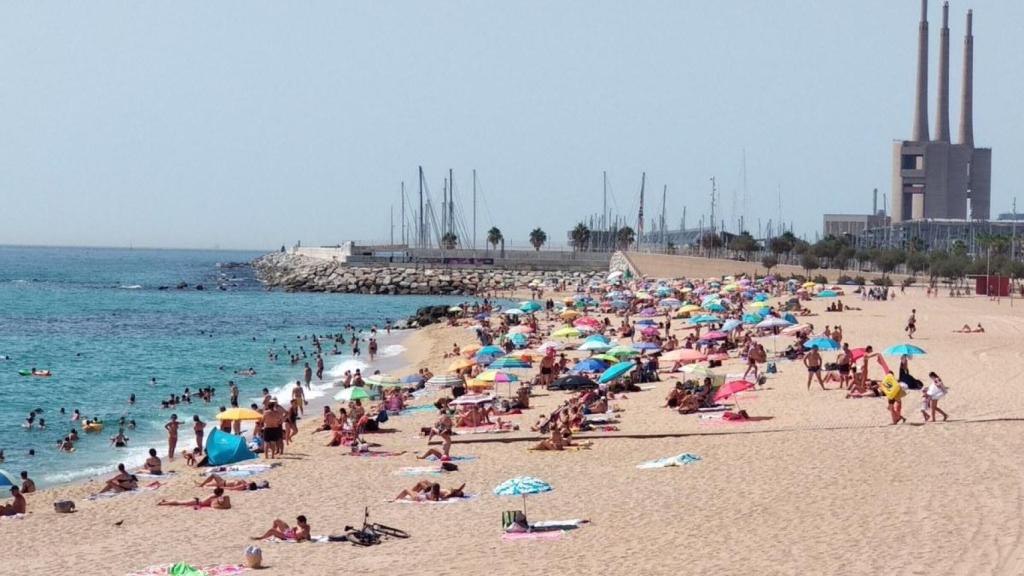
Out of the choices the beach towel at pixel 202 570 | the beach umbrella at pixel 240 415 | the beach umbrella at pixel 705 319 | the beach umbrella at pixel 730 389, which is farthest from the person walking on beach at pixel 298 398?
the beach umbrella at pixel 705 319

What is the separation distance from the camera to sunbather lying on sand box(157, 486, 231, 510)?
15969 millimetres

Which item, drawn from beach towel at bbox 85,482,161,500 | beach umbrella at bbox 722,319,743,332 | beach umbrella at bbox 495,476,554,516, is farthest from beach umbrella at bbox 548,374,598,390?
beach umbrella at bbox 495,476,554,516

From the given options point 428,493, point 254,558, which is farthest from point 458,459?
point 254,558

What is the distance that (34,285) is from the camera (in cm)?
10994

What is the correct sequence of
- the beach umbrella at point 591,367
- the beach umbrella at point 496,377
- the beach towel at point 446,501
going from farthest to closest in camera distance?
1. the beach umbrella at point 591,367
2. the beach umbrella at point 496,377
3. the beach towel at point 446,501

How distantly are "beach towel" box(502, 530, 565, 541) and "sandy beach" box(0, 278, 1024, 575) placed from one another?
0.14 m

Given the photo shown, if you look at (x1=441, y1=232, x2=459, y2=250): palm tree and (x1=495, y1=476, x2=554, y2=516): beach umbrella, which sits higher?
(x1=441, y1=232, x2=459, y2=250): palm tree

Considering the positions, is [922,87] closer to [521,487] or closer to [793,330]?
[793,330]

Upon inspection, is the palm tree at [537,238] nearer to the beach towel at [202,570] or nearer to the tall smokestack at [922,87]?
the tall smokestack at [922,87]

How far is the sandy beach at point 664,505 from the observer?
11.3 meters

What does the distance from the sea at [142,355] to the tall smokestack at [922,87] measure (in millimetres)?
66177

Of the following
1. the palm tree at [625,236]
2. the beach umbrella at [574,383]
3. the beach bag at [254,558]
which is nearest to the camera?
the beach bag at [254,558]

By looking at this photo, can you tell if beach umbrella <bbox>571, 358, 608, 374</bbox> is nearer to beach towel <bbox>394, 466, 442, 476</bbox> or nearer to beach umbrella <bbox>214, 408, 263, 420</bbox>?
beach umbrella <bbox>214, 408, 263, 420</bbox>

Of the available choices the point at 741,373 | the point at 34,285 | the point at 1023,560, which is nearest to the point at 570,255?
the point at 34,285
